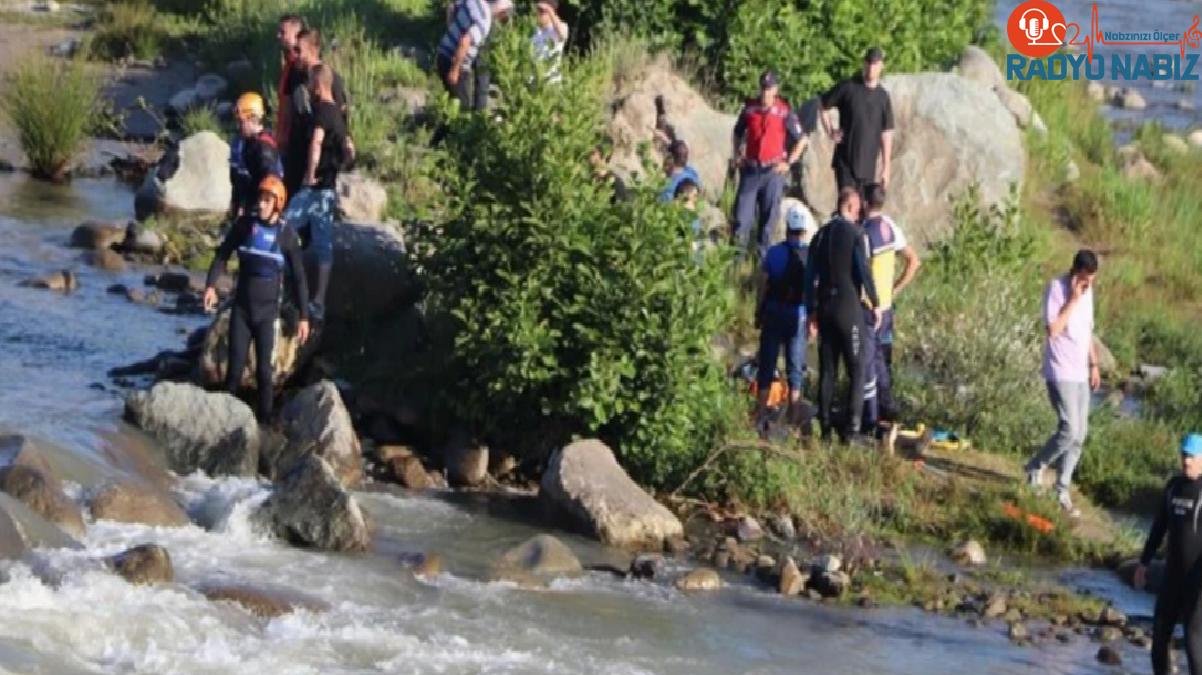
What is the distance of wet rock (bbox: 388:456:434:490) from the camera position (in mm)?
15102

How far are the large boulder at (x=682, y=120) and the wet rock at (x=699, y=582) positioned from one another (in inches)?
305

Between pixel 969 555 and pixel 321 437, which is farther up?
pixel 321 437

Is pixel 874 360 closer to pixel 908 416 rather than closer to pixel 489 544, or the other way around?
pixel 908 416

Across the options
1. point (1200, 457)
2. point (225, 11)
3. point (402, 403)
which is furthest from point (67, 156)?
point (1200, 457)

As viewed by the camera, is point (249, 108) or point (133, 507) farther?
point (249, 108)

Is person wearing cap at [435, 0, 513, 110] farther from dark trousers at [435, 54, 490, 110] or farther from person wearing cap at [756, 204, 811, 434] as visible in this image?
person wearing cap at [756, 204, 811, 434]

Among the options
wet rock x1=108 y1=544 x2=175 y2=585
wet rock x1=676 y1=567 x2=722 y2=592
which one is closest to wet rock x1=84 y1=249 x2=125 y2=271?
wet rock x1=108 y1=544 x2=175 y2=585

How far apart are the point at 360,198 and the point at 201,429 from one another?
4883 mm

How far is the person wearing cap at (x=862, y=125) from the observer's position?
61.4 feet

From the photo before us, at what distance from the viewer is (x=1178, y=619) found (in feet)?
39.6

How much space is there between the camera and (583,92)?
613 inches

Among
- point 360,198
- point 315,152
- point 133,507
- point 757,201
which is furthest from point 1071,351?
point 360,198

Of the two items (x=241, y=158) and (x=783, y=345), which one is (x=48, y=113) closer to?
(x=241, y=158)

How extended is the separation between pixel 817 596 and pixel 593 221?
10.6 feet
